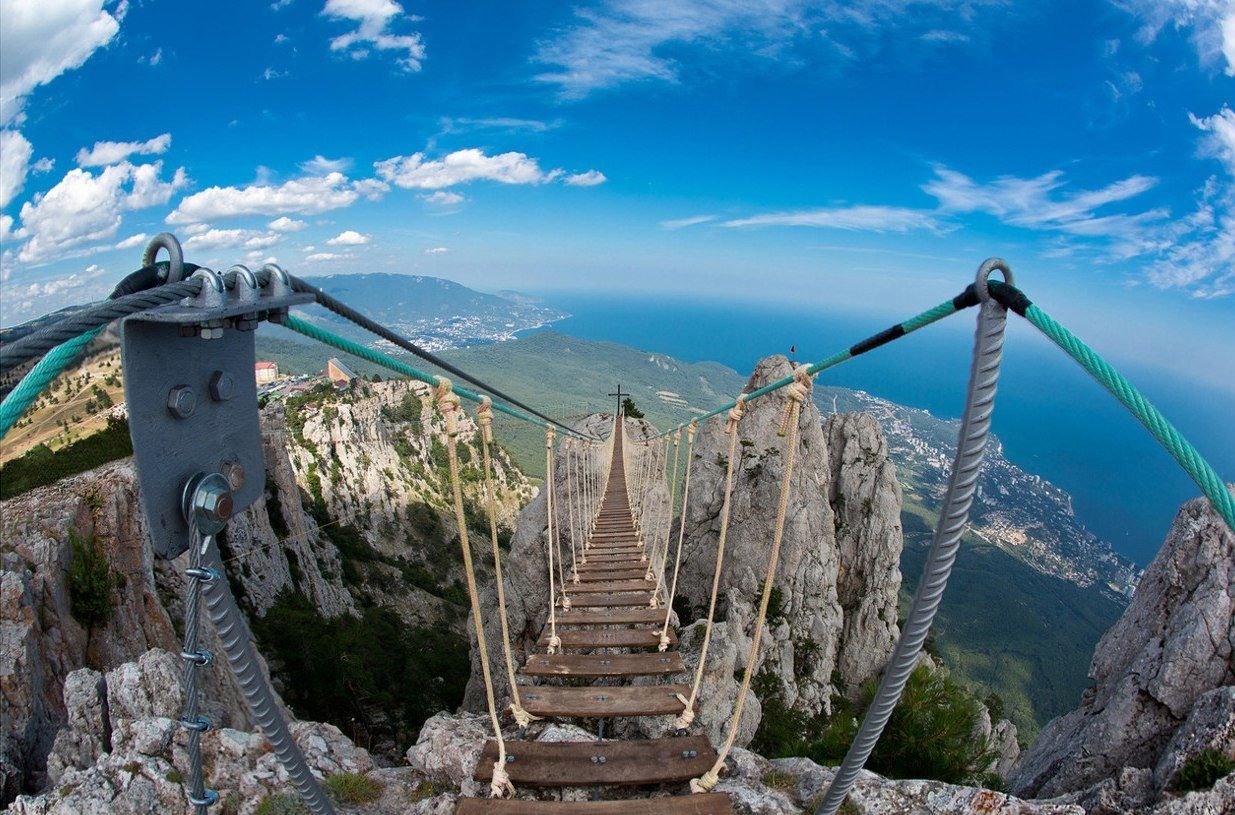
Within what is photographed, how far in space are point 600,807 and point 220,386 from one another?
197 cm

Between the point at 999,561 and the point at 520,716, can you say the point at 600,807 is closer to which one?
the point at 520,716

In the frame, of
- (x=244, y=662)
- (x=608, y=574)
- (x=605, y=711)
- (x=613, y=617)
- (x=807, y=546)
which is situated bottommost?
(x=807, y=546)

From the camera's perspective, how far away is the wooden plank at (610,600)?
446 centimetres

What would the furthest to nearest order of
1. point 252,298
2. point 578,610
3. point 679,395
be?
point 679,395, point 578,610, point 252,298

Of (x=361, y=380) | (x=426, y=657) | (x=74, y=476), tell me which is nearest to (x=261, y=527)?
(x=426, y=657)

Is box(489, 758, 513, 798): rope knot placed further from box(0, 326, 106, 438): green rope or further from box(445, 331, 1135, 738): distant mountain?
box(445, 331, 1135, 738): distant mountain

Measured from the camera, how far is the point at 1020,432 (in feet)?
535

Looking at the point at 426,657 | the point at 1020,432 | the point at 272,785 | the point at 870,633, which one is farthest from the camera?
the point at 1020,432

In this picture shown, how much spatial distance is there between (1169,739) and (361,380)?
151 feet

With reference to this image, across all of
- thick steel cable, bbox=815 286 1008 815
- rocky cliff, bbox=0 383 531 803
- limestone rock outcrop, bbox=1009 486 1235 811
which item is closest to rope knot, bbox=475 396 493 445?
rocky cliff, bbox=0 383 531 803

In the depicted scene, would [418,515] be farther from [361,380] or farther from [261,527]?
[261,527]

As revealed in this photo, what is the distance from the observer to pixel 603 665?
10.6 feet

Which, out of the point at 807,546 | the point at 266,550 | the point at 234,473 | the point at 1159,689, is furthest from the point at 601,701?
→ the point at 266,550

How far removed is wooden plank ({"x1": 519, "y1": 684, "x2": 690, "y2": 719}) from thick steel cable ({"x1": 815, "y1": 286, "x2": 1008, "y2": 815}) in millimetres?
1649
